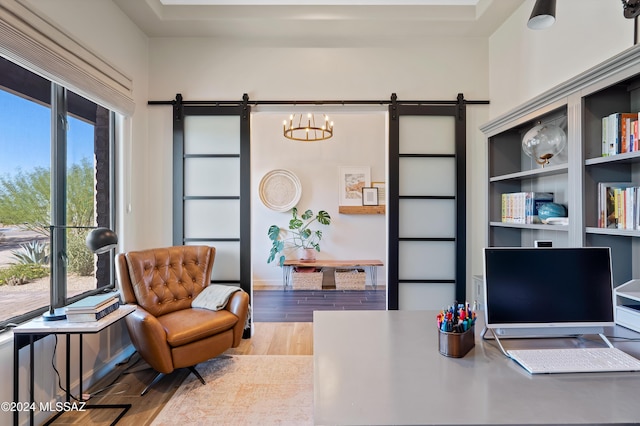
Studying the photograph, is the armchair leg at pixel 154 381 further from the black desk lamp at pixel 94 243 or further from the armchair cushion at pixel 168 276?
the black desk lamp at pixel 94 243

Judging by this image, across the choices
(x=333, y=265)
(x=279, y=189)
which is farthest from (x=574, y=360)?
(x=279, y=189)

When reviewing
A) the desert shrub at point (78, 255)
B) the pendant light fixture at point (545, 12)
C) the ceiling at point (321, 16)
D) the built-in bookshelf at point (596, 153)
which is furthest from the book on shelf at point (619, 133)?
the desert shrub at point (78, 255)

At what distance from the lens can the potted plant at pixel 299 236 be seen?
5402 mm

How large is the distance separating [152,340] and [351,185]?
396cm

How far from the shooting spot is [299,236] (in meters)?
5.57

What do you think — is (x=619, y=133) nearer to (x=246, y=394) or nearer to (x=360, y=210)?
(x=246, y=394)

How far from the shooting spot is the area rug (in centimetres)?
Result: 202

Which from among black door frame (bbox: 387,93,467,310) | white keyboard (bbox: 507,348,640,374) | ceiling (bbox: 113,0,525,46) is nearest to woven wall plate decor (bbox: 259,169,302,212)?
black door frame (bbox: 387,93,467,310)

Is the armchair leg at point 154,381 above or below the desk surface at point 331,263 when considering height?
below

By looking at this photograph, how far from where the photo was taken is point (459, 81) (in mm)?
3266

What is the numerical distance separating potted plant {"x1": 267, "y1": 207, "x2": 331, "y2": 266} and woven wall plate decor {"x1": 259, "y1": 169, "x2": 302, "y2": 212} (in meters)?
0.21

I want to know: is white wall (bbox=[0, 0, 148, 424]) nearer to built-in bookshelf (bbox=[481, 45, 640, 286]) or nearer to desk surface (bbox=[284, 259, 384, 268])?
desk surface (bbox=[284, 259, 384, 268])

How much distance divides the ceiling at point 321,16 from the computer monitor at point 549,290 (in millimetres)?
2473

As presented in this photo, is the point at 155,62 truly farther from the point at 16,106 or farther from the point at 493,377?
the point at 493,377
